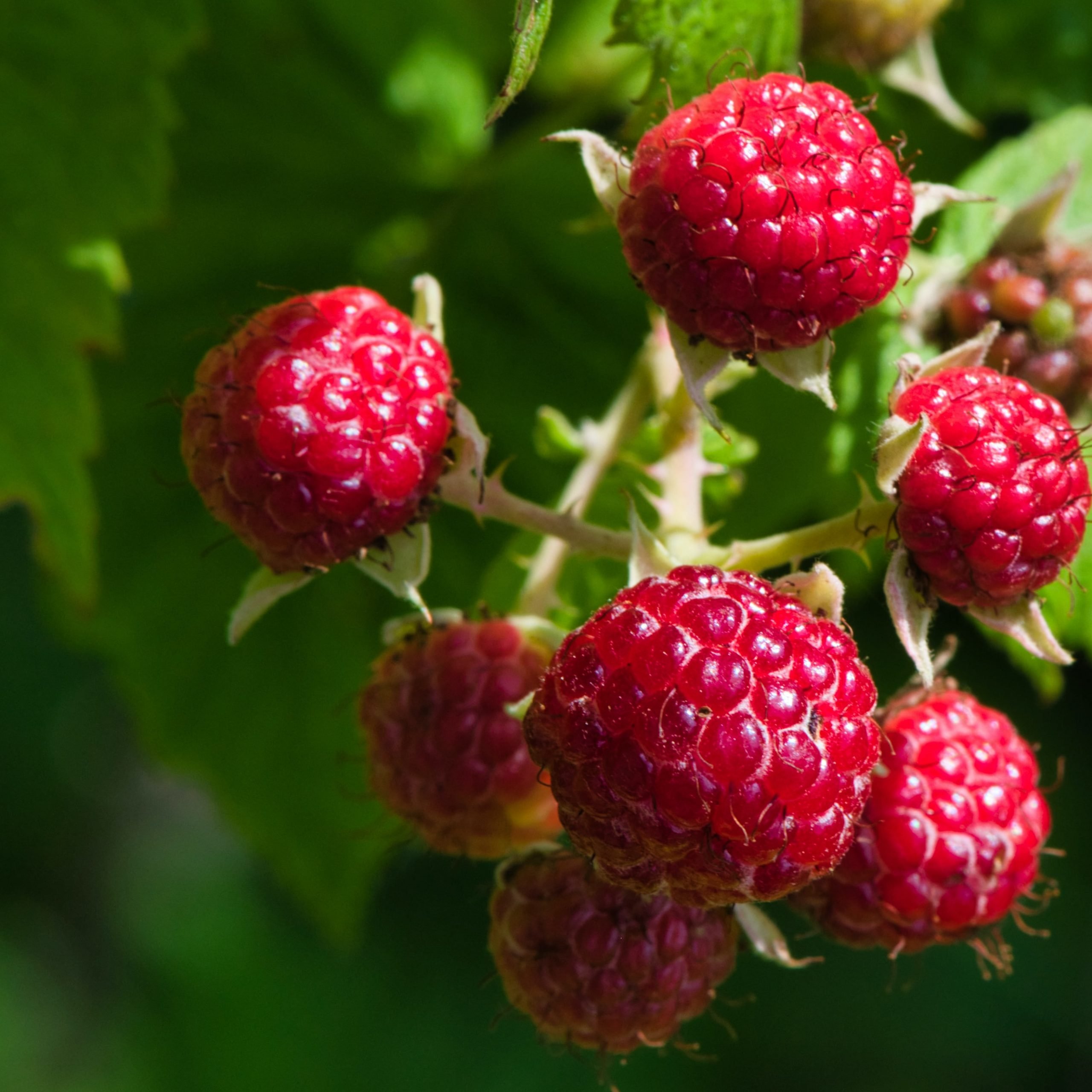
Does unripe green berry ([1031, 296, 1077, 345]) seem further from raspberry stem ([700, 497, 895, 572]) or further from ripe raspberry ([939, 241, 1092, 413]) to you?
raspberry stem ([700, 497, 895, 572])

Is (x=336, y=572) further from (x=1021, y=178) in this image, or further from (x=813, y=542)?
(x=1021, y=178)

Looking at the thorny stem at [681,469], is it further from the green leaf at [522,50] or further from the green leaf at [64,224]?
the green leaf at [64,224]

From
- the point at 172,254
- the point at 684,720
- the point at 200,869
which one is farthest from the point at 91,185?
the point at 200,869

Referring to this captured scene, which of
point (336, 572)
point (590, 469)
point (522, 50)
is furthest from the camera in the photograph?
point (336, 572)

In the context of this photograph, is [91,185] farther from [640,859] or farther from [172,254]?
[640,859]

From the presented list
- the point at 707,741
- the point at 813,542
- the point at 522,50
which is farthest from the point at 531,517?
the point at 522,50

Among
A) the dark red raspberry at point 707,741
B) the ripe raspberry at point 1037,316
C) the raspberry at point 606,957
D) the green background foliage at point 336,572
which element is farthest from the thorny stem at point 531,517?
the ripe raspberry at point 1037,316
